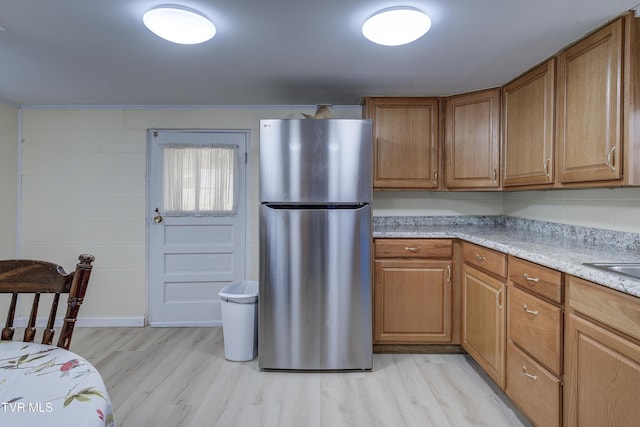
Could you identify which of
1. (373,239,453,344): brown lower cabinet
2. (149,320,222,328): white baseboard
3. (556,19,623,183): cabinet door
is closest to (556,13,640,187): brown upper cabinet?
(556,19,623,183): cabinet door

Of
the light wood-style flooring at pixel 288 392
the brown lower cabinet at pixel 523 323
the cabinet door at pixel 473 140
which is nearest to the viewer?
the brown lower cabinet at pixel 523 323

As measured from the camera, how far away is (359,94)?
2877mm

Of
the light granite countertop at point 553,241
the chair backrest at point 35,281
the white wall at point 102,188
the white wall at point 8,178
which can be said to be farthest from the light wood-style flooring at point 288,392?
the white wall at point 8,178

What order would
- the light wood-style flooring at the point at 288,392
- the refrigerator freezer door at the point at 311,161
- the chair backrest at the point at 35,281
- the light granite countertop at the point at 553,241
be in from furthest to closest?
the refrigerator freezer door at the point at 311,161, the light wood-style flooring at the point at 288,392, the light granite countertop at the point at 553,241, the chair backrest at the point at 35,281

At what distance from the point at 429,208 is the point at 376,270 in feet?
3.22

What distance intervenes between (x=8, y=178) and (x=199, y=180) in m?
1.68

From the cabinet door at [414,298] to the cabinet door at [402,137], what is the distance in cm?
70

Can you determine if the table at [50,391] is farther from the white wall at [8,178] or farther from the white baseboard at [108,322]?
the white wall at [8,178]

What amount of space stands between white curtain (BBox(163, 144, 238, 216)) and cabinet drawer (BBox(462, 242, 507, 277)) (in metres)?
2.03

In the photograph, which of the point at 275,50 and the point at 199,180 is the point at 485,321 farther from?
the point at 199,180

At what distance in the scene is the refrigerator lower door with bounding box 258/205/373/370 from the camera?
233 cm

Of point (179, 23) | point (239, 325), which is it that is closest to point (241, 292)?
point (239, 325)

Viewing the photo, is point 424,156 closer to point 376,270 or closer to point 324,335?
point 376,270

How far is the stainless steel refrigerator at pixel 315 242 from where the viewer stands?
7.64 ft
